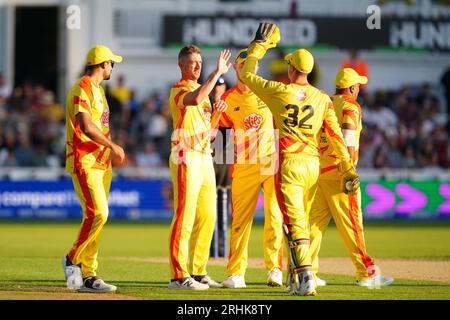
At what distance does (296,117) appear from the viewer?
12.4 m

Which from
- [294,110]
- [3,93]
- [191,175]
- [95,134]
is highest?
[3,93]

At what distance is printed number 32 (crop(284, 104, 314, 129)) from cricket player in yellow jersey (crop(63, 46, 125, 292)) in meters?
2.00

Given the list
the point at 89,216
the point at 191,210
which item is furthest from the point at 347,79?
the point at 89,216

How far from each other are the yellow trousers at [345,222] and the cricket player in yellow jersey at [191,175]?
146 centimetres

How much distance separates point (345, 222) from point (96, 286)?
10.5 feet

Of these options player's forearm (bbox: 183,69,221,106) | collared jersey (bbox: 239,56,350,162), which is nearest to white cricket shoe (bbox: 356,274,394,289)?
collared jersey (bbox: 239,56,350,162)

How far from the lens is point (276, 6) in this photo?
34438 mm

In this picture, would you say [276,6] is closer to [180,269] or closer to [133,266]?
[133,266]

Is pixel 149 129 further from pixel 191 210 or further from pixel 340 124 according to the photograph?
pixel 191 210

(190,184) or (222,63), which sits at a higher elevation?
(222,63)

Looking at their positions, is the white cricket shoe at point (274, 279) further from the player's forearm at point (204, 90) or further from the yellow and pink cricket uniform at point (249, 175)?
the player's forearm at point (204, 90)

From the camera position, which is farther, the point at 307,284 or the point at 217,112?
the point at 217,112

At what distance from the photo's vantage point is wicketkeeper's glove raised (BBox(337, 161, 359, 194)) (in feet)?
42.4

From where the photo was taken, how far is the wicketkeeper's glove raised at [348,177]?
42.4 feet
